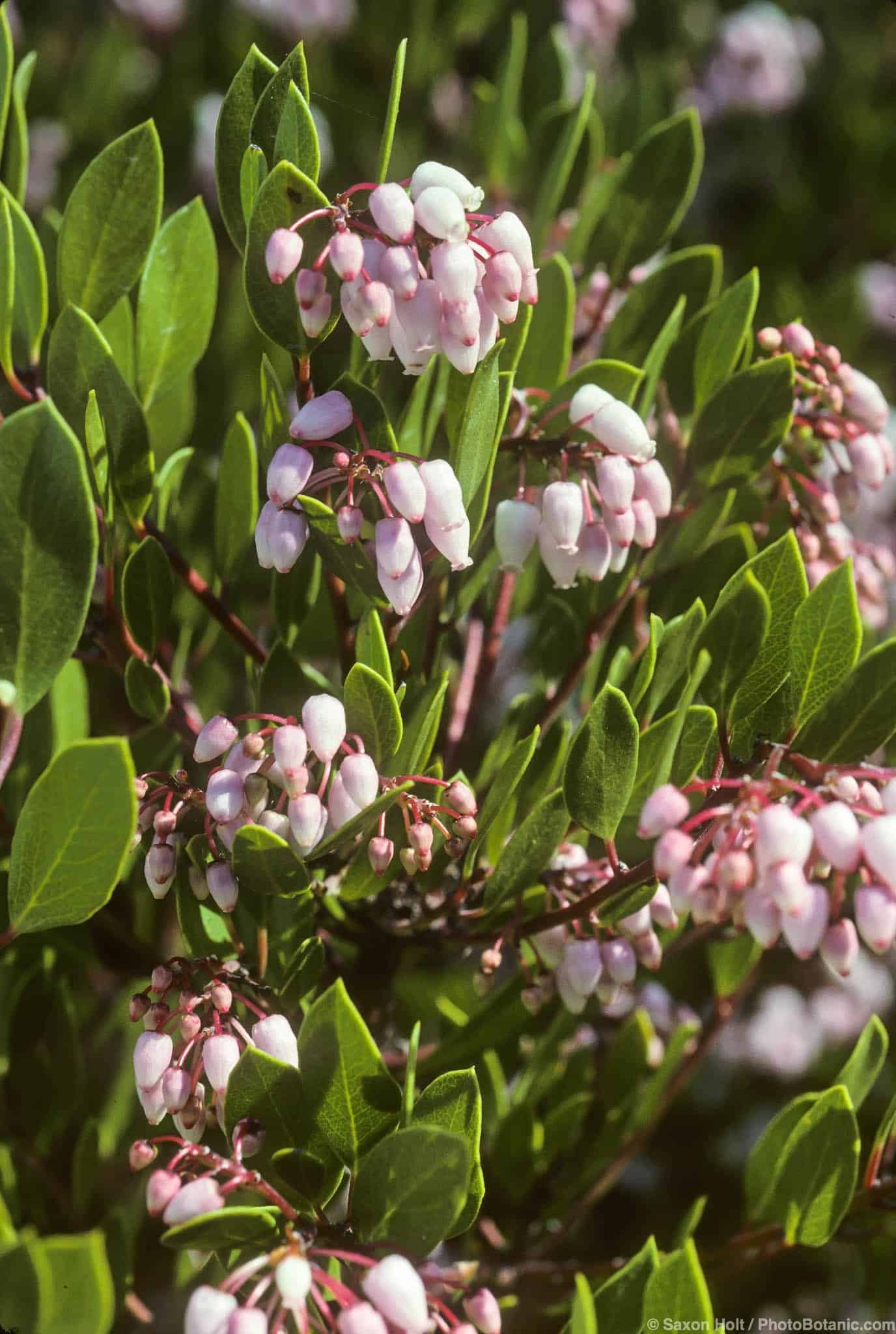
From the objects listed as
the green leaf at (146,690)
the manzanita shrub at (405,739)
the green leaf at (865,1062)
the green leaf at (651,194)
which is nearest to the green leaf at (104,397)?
the manzanita shrub at (405,739)

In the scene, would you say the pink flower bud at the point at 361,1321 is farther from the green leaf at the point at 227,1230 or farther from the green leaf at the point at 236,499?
the green leaf at the point at 236,499

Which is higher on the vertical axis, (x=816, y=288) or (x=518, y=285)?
(x=518, y=285)

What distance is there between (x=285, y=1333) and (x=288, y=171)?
0.64 metres

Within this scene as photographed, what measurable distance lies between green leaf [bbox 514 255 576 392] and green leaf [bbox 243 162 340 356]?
0.82 feet

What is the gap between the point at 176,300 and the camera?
101 cm

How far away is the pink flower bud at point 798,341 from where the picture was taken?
3.48 ft

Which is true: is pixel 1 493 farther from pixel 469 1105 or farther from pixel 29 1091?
pixel 29 1091

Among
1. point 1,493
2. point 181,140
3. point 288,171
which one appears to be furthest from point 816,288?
point 1,493

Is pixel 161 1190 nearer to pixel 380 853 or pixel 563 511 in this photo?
pixel 380 853

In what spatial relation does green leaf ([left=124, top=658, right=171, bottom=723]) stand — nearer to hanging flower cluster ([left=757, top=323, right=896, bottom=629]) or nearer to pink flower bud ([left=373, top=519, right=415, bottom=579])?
pink flower bud ([left=373, top=519, right=415, bottom=579])

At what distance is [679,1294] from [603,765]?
311 mm

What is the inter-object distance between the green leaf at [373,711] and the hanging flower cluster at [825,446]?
44 cm

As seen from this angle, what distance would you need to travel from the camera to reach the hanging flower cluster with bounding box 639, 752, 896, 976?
2.31 ft

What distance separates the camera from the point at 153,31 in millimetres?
2416
